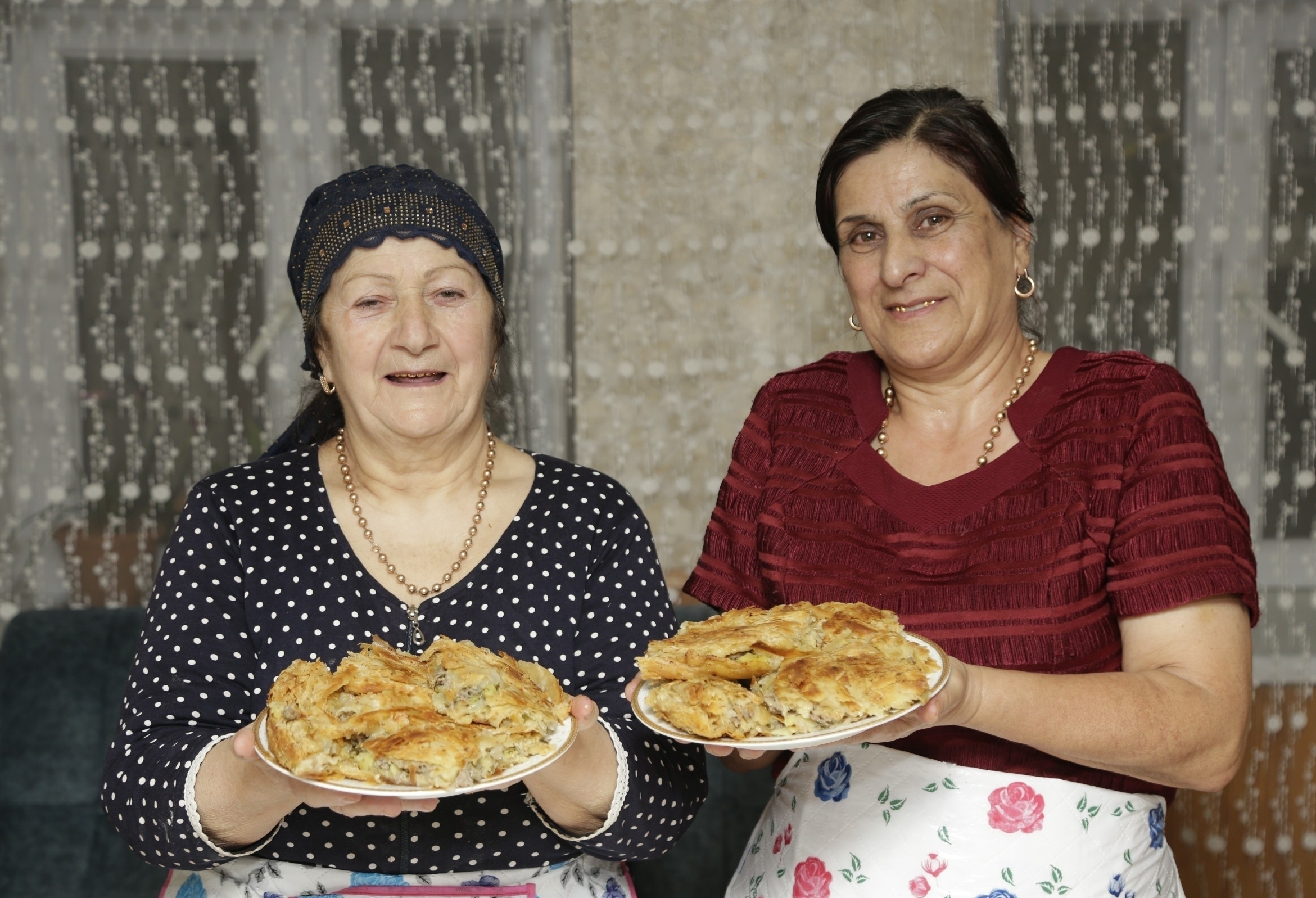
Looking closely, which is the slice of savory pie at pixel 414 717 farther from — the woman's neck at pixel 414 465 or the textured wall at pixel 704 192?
the textured wall at pixel 704 192

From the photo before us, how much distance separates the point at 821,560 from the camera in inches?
70.8

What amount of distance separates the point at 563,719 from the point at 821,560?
0.56 m

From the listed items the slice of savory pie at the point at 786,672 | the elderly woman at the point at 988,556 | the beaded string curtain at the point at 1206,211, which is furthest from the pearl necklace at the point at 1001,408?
the beaded string curtain at the point at 1206,211

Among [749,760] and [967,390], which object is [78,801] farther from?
[967,390]

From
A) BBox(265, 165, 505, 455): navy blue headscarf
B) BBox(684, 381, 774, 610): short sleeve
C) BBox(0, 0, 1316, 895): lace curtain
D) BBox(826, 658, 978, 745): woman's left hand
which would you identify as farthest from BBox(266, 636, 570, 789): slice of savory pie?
BBox(0, 0, 1316, 895): lace curtain

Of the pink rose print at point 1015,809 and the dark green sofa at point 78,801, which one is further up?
the pink rose print at point 1015,809

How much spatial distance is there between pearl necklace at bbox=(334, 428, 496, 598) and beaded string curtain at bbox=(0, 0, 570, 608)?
1629 millimetres

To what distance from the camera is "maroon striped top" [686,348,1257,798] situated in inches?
63.9

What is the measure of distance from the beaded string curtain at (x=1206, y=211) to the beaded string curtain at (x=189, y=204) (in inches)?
58.3

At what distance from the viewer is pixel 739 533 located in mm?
1918

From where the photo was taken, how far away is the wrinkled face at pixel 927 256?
69.2 inches

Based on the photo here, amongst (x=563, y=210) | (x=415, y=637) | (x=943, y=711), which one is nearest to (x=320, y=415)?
(x=415, y=637)

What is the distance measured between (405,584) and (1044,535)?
0.93 metres

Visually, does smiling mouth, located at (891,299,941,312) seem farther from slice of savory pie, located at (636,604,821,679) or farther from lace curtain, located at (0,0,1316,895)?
lace curtain, located at (0,0,1316,895)
